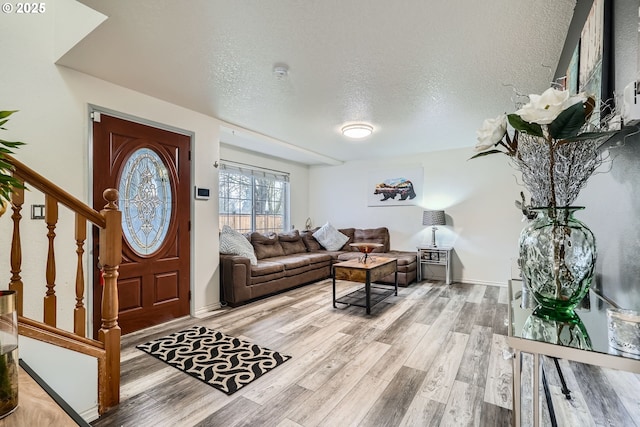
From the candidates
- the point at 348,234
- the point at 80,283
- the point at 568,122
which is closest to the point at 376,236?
the point at 348,234

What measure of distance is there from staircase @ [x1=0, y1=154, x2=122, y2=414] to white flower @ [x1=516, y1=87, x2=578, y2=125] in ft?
6.83

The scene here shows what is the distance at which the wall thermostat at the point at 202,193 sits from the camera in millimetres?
3504

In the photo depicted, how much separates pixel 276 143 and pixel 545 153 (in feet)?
13.6

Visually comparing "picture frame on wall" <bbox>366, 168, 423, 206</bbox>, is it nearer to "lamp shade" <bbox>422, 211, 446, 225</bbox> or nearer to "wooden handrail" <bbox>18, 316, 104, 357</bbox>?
"lamp shade" <bbox>422, 211, 446, 225</bbox>

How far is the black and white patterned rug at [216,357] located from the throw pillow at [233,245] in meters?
1.30

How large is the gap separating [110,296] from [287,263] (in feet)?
9.37

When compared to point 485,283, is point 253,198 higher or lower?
higher

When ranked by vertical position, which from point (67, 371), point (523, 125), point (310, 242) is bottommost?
point (67, 371)

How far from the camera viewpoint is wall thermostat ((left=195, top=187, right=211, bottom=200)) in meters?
3.50

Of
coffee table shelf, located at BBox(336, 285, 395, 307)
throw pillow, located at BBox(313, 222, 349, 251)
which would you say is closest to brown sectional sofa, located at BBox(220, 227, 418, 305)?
throw pillow, located at BBox(313, 222, 349, 251)

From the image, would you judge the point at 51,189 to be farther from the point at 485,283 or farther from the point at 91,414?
the point at 485,283

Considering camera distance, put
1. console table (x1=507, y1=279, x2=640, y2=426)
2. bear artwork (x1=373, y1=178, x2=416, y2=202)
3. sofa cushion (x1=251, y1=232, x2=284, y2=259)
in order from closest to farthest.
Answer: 1. console table (x1=507, y1=279, x2=640, y2=426)
2. sofa cushion (x1=251, y1=232, x2=284, y2=259)
3. bear artwork (x1=373, y1=178, x2=416, y2=202)

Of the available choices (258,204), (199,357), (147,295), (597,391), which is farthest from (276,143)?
(597,391)

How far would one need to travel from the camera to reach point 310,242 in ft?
19.9
